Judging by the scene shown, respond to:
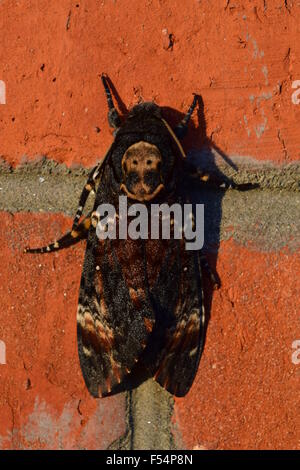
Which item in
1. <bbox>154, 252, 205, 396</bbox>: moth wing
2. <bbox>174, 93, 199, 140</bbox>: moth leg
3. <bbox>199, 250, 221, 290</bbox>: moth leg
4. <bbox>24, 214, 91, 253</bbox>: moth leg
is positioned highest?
<bbox>174, 93, 199, 140</bbox>: moth leg

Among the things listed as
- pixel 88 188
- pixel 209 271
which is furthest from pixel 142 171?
pixel 209 271

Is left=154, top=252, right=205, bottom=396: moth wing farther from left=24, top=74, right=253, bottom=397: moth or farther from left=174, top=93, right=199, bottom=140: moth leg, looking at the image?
left=174, top=93, right=199, bottom=140: moth leg

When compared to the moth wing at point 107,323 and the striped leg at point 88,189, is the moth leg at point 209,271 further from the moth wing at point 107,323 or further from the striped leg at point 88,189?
the striped leg at point 88,189

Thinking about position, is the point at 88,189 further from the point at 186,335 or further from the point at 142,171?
the point at 186,335

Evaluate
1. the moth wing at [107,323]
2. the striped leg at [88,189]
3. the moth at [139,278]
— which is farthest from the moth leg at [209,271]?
the striped leg at [88,189]

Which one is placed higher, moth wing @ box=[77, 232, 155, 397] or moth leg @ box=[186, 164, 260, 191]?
moth leg @ box=[186, 164, 260, 191]

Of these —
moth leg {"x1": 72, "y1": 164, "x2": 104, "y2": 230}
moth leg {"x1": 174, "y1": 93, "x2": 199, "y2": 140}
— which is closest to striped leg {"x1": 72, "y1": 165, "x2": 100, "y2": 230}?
moth leg {"x1": 72, "y1": 164, "x2": 104, "y2": 230}

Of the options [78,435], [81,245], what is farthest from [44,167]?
[78,435]
